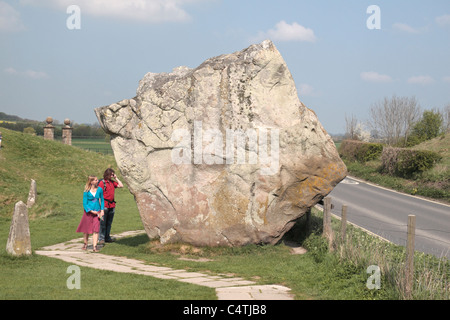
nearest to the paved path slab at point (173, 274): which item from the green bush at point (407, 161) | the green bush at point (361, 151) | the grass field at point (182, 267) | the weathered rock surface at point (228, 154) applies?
the grass field at point (182, 267)

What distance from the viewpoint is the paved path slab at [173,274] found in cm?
846

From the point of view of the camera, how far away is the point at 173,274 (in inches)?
401

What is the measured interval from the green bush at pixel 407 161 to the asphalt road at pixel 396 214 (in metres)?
2.17

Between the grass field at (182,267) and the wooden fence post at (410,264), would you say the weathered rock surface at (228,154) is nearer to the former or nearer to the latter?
the grass field at (182,267)

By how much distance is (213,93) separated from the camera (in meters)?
12.4

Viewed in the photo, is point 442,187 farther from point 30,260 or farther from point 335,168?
point 30,260

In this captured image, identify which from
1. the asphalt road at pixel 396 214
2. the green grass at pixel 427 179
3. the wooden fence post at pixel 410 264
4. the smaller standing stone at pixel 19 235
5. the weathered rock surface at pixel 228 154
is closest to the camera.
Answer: the wooden fence post at pixel 410 264

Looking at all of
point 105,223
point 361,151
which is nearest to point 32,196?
point 105,223

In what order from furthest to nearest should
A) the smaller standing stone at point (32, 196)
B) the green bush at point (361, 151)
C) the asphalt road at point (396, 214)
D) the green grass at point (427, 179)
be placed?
the green bush at point (361, 151)
the green grass at point (427, 179)
the smaller standing stone at point (32, 196)
the asphalt road at point (396, 214)

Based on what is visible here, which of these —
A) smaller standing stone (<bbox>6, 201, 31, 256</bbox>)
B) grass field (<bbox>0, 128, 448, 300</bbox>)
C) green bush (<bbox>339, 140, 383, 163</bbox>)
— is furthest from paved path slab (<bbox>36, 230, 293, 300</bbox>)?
green bush (<bbox>339, 140, 383, 163</bbox>)

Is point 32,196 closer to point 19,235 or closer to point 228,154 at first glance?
point 19,235

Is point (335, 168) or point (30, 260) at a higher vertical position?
point (335, 168)
